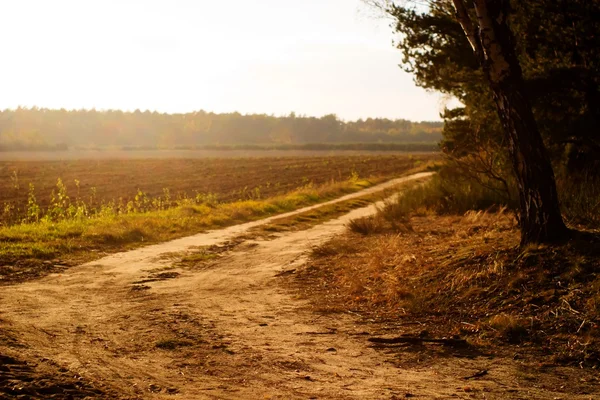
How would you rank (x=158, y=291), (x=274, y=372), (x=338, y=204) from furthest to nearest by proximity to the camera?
(x=338, y=204)
(x=158, y=291)
(x=274, y=372)

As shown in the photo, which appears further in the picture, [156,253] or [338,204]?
→ [338,204]

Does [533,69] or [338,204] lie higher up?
[533,69]

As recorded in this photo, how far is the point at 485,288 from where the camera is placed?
855cm

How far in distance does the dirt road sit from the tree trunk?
2.90 metres

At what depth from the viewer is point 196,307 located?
30.1 feet

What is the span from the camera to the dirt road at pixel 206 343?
18.2 ft

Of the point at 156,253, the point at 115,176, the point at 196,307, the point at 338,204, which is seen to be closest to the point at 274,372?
the point at 196,307

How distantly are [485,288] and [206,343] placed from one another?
3.61 m

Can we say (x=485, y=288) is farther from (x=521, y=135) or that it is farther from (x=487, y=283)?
(x=521, y=135)

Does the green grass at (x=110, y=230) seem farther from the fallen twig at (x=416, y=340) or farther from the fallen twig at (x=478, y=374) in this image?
the fallen twig at (x=478, y=374)

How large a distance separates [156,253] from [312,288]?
17.1 ft

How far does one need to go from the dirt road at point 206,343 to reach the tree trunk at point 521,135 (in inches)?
114

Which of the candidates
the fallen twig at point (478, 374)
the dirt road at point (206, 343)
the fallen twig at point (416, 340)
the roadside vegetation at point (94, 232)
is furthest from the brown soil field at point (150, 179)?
the fallen twig at point (478, 374)

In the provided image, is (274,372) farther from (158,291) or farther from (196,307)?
(158,291)
